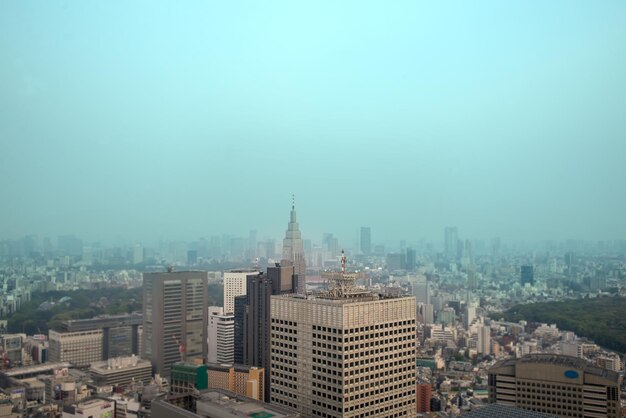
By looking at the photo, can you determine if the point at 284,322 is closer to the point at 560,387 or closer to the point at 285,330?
the point at 285,330

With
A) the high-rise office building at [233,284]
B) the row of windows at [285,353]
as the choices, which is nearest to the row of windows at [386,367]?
the row of windows at [285,353]

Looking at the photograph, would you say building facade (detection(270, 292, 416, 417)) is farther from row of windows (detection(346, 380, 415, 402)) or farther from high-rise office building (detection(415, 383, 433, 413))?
high-rise office building (detection(415, 383, 433, 413))

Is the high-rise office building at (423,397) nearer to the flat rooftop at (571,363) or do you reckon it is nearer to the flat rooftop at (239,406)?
the flat rooftop at (571,363)

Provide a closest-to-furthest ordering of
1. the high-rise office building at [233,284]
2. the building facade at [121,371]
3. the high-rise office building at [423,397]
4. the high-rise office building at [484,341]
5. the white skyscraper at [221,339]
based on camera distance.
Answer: the high-rise office building at [423,397], the building facade at [121,371], the white skyscraper at [221,339], the high-rise office building at [484,341], the high-rise office building at [233,284]

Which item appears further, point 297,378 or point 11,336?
point 11,336

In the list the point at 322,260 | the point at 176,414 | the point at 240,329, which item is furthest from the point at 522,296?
the point at 176,414

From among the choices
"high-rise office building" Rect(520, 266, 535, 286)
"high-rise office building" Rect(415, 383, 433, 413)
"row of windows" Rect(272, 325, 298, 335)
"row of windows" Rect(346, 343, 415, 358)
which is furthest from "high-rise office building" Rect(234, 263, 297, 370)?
"high-rise office building" Rect(520, 266, 535, 286)

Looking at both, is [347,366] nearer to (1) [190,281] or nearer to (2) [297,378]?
(2) [297,378]

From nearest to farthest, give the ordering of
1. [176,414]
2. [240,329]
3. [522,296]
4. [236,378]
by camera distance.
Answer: [176,414], [236,378], [240,329], [522,296]
